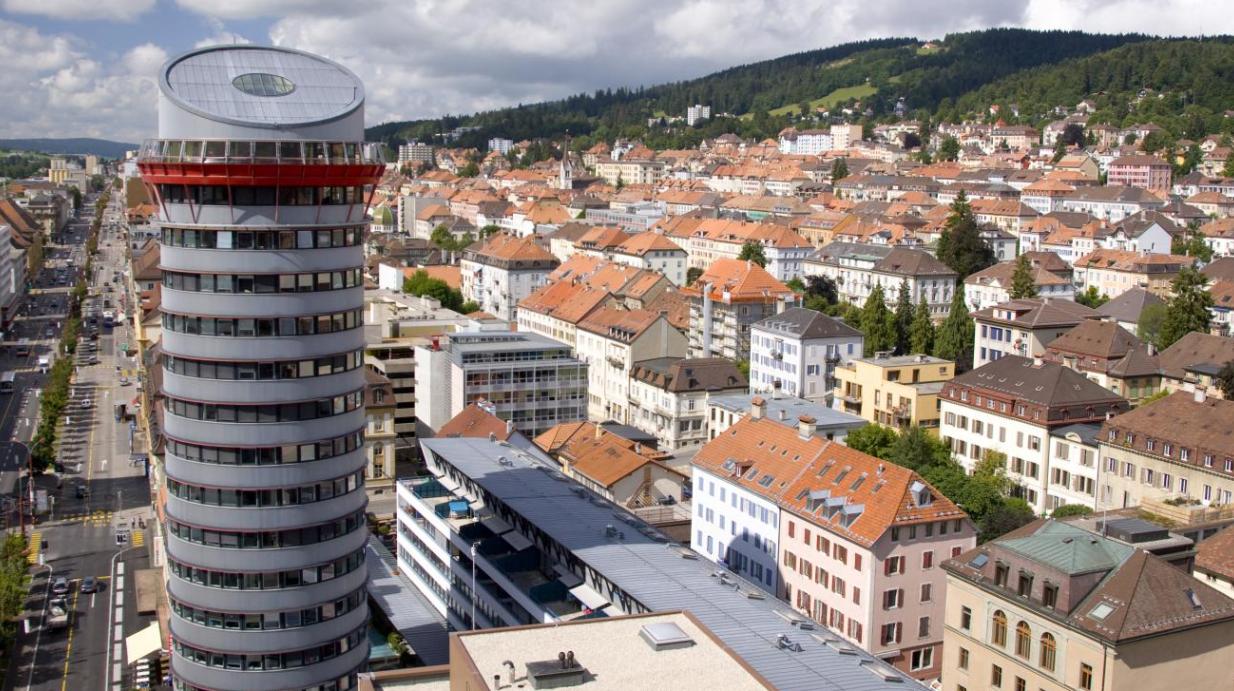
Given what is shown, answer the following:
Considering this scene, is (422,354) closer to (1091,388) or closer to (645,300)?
(645,300)

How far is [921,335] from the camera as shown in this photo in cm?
10912

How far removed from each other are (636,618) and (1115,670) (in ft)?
52.6

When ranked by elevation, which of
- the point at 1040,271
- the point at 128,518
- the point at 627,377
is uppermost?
the point at 1040,271

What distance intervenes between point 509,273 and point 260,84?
101m

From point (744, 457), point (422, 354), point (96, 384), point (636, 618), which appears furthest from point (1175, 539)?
point (96, 384)

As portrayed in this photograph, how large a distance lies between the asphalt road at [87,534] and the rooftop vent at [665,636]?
3761cm

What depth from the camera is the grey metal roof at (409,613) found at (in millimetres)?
56969

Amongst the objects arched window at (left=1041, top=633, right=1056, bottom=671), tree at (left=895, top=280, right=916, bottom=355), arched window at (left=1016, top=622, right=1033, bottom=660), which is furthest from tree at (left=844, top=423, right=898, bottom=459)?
tree at (left=895, top=280, right=916, bottom=355)

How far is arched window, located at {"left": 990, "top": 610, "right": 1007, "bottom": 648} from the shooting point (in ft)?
143

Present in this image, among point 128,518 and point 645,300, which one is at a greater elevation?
point 645,300

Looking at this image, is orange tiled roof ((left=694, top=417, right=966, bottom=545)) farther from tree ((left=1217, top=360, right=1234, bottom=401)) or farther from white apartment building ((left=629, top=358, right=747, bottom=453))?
tree ((left=1217, top=360, right=1234, bottom=401))

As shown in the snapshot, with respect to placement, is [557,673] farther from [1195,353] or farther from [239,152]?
[1195,353]

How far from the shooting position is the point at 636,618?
34.3m

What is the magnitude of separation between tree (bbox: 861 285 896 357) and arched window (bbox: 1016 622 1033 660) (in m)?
67.2
